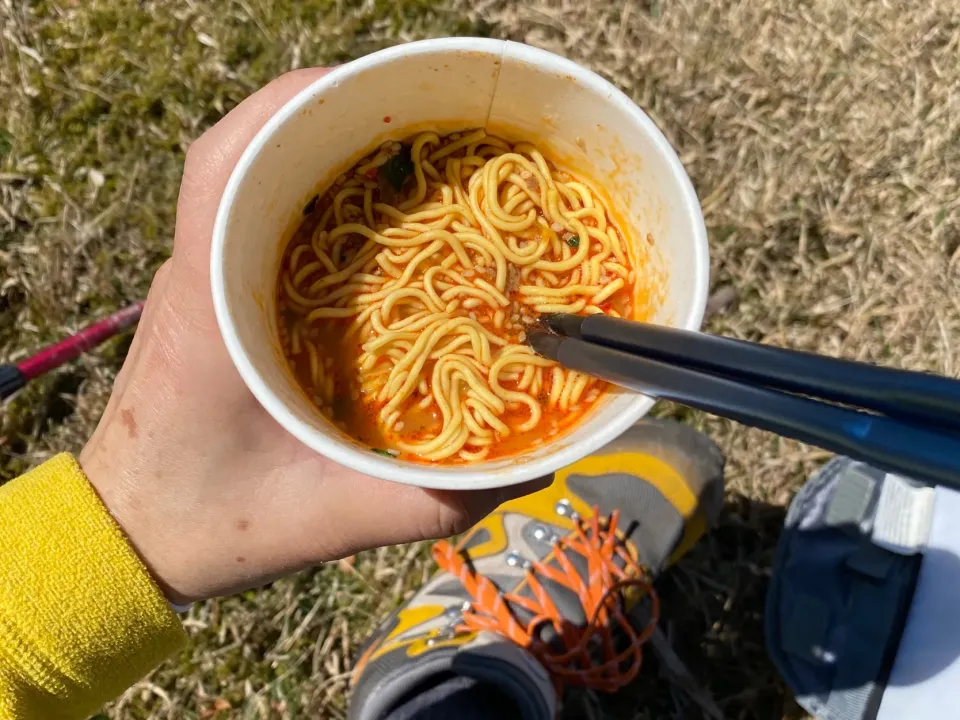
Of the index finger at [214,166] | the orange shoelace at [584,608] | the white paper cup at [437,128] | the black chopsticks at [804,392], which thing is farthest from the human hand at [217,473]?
the orange shoelace at [584,608]

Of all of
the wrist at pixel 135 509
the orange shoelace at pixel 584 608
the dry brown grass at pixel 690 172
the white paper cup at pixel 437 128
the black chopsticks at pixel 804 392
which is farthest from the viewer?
the dry brown grass at pixel 690 172

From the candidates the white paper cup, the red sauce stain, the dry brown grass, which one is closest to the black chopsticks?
the white paper cup

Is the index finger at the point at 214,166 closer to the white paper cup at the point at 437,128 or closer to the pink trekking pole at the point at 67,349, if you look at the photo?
the white paper cup at the point at 437,128

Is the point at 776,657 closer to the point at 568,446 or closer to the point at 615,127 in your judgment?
the point at 568,446

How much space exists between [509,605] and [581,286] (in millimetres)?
1673

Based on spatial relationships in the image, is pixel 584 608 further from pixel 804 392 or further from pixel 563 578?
pixel 804 392

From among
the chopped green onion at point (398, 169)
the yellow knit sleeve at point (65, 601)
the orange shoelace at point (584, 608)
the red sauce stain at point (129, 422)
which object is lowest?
the orange shoelace at point (584, 608)

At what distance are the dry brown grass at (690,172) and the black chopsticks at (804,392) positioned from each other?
1.88 metres

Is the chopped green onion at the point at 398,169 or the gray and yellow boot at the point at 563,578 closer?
the chopped green onion at the point at 398,169

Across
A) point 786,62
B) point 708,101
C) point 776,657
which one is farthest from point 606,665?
point 786,62

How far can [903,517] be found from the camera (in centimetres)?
262

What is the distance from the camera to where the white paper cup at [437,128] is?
4.59 ft

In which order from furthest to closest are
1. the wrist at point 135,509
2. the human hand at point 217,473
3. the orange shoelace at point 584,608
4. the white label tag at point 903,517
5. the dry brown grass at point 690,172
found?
the dry brown grass at point 690,172 < the orange shoelace at point 584,608 < the white label tag at point 903,517 < the wrist at point 135,509 < the human hand at point 217,473

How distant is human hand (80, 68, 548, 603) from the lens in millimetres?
1720
